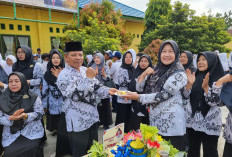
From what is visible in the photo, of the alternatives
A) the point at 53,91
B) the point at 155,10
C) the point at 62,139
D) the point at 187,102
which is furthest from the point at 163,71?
the point at 155,10

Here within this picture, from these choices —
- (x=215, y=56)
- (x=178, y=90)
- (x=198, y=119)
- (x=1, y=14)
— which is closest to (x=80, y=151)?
(x=178, y=90)

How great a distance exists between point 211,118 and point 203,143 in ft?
1.42

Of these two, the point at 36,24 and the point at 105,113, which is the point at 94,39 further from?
the point at 36,24

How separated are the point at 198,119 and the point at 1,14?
388 inches

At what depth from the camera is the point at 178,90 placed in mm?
1971

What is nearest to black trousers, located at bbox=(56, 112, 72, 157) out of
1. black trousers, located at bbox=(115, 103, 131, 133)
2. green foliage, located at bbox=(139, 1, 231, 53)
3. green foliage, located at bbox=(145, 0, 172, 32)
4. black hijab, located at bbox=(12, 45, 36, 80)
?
black trousers, located at bbox=(115, 103, 131, 133)

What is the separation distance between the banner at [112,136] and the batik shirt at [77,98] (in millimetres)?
622

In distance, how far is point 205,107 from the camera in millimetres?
2357

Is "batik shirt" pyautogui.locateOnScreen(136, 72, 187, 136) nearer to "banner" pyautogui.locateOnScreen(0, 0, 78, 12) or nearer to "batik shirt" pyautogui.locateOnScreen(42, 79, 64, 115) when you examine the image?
"batik shirt" pyautogui.locateOnScreen(42, 79, 64, 115)

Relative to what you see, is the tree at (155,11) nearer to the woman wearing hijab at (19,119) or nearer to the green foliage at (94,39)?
the green foliage at (94,39)

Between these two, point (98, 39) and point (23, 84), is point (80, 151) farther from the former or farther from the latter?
point (98, 39)

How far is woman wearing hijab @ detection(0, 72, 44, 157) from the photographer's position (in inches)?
96.5

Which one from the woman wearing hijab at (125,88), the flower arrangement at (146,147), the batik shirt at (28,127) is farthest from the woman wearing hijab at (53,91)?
the flower arrangement at (146,147)

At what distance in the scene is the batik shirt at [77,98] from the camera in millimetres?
2051
